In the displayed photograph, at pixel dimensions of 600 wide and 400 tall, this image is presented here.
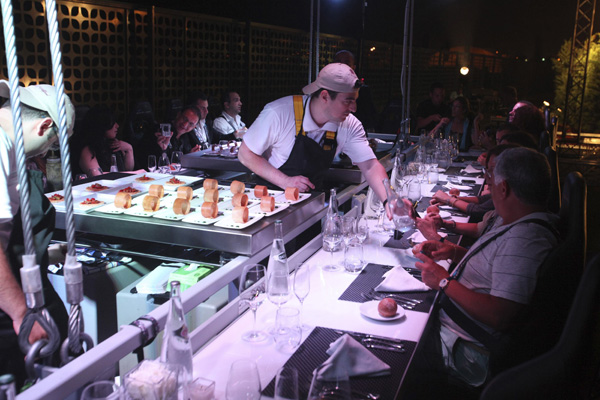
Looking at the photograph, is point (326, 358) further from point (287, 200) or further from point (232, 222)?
point (287, 200)

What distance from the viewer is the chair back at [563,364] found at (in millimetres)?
1222

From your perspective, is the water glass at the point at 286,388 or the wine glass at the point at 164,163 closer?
the water glass at the point at 286,388

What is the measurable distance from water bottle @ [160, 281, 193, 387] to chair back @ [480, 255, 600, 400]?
0.75 metres

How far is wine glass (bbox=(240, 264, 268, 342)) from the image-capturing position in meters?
Answer: 1.75

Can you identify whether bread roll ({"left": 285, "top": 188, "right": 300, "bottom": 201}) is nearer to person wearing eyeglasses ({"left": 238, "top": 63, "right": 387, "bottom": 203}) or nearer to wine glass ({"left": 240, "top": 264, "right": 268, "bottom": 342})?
person wearing eyeglasses ({"left": 238, "top": 63, "right": 387, "bottom": 203})

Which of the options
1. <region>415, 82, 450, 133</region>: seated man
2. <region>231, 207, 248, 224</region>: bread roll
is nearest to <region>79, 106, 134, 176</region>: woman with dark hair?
<region>231, 207, 248, 224</region>: bread roll

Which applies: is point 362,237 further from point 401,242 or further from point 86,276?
point 86,276

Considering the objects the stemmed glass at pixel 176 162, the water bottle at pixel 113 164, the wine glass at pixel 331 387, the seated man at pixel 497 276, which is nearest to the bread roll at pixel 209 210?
the seated man at pixel 497 276

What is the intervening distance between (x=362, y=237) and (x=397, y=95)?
1485 centimetres

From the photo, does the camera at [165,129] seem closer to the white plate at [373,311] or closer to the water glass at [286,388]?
the white plate at [373,311]

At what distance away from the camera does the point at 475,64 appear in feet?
59.8

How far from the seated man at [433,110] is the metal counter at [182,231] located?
6.16m

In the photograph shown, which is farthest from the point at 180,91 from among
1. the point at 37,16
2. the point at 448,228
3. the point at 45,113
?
the point at 45,113

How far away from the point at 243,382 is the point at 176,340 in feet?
0.73
